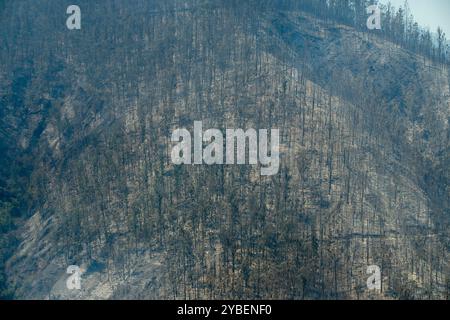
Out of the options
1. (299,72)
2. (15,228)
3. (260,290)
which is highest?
(299,72)

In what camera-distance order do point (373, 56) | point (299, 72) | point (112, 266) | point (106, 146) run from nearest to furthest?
point (112, 266) → point (106, 146) → point (299, 72) → point (373, 56)

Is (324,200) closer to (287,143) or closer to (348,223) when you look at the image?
(348,223)

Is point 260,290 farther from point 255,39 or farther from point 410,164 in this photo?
point 255,39

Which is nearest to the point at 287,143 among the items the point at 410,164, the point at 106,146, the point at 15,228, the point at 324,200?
the point at 324,200

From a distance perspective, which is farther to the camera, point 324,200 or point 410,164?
point 410,164

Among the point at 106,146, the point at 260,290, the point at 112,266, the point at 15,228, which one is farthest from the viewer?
the point at 106,146

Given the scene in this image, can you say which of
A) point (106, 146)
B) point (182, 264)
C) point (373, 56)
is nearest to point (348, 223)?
point (182, 264)

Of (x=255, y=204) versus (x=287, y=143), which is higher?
(x=287, y=143)
